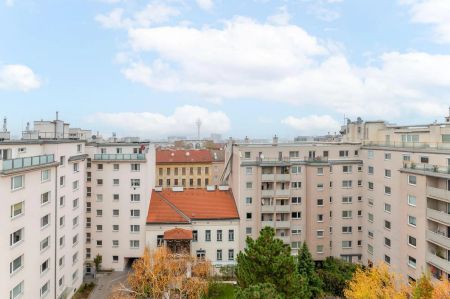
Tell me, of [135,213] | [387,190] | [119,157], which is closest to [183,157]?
[119,157]

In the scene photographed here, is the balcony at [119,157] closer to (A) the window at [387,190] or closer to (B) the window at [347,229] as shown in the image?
(B) the window at [347,229]

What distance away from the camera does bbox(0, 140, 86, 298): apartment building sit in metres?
28.5

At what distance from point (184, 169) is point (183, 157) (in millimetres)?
3628

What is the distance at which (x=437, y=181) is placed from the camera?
37.5 metres

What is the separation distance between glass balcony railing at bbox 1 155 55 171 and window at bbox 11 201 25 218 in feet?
11.1

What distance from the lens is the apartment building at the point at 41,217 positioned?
A: 2855 cm

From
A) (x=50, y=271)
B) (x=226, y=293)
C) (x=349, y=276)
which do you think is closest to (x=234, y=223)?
(x=226, y=293)

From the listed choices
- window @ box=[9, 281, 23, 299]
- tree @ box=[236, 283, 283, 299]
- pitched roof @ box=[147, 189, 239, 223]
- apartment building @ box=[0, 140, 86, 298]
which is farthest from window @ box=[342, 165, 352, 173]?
window @ box=[9, 281, 23, 299]

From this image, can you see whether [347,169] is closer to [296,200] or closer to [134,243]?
[296,200]

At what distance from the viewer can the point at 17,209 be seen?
1176 inches

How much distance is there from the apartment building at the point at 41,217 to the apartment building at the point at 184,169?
4815cm

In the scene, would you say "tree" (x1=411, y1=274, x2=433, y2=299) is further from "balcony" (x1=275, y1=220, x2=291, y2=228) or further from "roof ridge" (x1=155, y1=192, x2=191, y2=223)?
"roof ridge" (x1=155, y1=192, x2=191, y2=223)

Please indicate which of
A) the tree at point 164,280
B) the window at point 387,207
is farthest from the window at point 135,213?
the window at point 387,207

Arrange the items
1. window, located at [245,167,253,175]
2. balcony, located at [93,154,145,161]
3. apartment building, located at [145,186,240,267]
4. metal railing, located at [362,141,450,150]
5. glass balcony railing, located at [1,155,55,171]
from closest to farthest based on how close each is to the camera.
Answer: glass balcony railing, located at [1,155,55,171] < metal railing, located at [362,141,450,150] < apartment building, located at [145,186,240,267] < window, located at [245,167,253,175] < balcony, located at [93,154,145,161]
